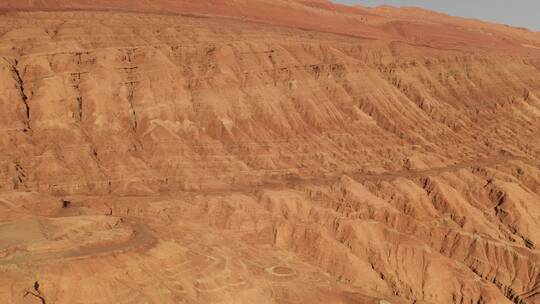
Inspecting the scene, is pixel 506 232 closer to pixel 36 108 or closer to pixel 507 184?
pixel 507 184

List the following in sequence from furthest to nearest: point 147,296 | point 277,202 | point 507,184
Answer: point 507,184, point 277,202, point 147,296

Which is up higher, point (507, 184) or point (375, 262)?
point (507, 184)

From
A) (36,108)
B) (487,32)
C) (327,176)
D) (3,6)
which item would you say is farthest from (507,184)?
(487,32)

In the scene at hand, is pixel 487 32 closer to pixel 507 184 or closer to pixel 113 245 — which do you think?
pixel 507 184

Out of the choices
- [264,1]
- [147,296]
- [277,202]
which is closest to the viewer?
[147,296]

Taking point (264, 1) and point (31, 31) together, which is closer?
point (31, 31)

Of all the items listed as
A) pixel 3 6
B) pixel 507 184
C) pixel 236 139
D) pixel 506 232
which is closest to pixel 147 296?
pixel 236 139

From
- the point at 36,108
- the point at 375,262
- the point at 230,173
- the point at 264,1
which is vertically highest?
the point at 264,1
